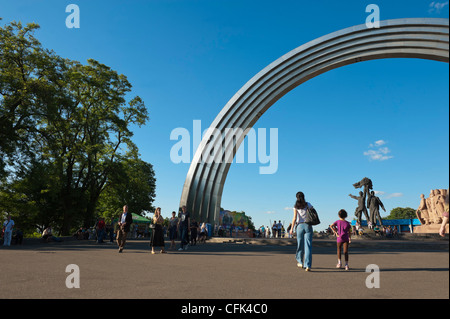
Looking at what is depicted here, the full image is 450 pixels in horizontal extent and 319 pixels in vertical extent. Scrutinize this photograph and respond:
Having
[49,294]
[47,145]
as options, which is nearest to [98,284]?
[49,294]

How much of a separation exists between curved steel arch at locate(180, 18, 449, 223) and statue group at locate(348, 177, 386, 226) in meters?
11.5

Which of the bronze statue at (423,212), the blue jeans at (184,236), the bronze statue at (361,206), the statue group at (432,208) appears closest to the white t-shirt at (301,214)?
the blue jeans at (184,236)

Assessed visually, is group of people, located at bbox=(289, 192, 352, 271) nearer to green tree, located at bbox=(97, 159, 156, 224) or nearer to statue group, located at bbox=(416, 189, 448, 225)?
green tree, located at bbox=(97, 159, 156, 224)

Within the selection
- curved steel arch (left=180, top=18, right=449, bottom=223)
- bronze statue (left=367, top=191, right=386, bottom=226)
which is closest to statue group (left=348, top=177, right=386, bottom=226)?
bronze statue (left=367, top=191, right=386, bottom=226)

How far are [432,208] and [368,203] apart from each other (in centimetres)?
519

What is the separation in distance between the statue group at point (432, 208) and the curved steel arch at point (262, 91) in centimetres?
1255

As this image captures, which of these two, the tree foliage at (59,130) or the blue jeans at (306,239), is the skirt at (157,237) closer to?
the blue jeans at (306,239)

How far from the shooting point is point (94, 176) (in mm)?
29984

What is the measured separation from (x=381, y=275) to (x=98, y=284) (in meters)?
4.84

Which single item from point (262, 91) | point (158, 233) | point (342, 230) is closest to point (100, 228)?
point (158, 233)

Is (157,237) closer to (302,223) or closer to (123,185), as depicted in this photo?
(302,223)

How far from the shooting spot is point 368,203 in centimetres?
3180

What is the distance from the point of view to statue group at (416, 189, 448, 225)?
28652mm
